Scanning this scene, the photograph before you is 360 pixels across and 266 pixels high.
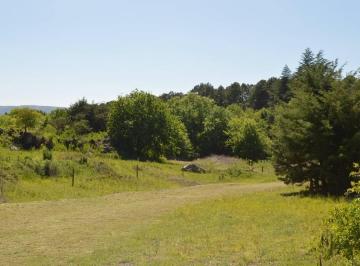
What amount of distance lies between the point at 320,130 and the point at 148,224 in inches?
463

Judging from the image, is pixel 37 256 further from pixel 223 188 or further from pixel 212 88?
Result: pixel 212 88

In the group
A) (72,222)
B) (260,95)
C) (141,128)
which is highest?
(260,95)

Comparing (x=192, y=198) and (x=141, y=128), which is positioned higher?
(x=141, y=128)

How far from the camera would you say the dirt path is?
559 inches

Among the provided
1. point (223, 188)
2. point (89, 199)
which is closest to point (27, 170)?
point (89, 199)

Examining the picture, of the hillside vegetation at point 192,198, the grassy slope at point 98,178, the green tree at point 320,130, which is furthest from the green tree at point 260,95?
the green tree at point 320,130

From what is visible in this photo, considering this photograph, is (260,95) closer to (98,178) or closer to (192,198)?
(98,178)

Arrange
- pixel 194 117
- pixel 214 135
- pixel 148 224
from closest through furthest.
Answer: pixel 148 224, pixel 214 135, pixel 194 117

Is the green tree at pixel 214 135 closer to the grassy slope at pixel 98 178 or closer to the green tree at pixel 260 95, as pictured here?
the grassy slope at pixel 98 178

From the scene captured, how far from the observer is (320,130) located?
83.7 ft

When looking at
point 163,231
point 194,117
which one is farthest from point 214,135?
point 163,231

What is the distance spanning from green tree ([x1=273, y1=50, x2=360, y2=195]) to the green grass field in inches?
75.2

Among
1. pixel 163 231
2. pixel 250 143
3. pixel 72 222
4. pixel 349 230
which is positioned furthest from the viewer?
pixel 250 143

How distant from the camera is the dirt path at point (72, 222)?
14195 millimetres
